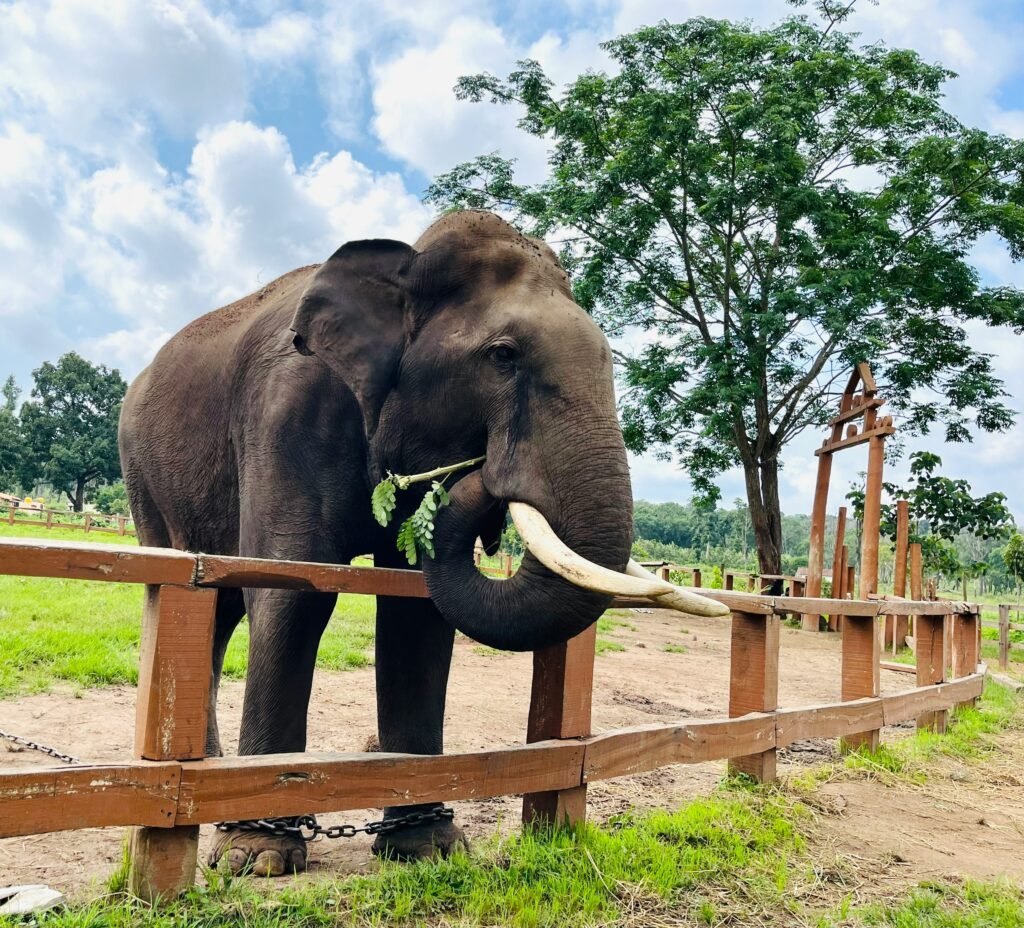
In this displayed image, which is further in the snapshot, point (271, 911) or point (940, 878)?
point (940, 878)

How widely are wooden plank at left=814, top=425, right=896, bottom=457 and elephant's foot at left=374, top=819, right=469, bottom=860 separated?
1228 cm

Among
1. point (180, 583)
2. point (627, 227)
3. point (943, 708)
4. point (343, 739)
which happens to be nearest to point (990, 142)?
point (627, 227)

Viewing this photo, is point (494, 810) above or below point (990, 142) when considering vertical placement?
below

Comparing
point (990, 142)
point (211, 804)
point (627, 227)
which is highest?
point (990, 142)

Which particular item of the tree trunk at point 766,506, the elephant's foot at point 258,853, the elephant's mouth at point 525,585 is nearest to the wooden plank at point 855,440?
the tree trunk at point 766,506

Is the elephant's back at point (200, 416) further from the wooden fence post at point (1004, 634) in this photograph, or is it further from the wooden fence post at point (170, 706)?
the wooden fence post at point (1004, 634)

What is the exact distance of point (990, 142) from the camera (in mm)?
17875

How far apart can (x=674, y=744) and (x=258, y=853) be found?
1.99 metres

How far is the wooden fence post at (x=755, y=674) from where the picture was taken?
500cm

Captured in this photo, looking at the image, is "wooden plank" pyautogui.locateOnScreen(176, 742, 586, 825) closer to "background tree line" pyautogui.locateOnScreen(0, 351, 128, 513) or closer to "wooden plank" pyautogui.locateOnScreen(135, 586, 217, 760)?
"wooden plank" pyautogui.locateOnScreen(135, 586, 217, 760)

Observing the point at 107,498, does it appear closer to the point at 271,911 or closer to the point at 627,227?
the point at 627,227

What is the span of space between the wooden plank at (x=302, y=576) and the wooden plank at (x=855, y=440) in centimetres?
1246

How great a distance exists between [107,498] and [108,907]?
70.2 meters

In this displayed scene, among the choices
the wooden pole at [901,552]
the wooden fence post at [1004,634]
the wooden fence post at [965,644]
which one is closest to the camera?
the wooden fence post at [965,644]
